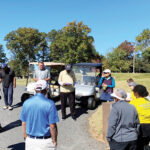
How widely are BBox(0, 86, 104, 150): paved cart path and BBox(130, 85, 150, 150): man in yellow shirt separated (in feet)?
3.75

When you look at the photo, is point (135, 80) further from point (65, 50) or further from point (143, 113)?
point (65, 50)

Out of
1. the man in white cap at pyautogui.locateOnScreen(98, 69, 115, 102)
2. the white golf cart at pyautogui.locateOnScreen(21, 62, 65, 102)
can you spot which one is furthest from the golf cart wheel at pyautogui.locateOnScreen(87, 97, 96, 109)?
the white golf cart at pyautogui.locateOnScreen(21, 62, 65, 102)

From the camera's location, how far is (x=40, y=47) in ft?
140

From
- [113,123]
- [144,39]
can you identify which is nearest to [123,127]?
[113,123]

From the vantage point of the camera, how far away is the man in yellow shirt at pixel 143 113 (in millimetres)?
3072

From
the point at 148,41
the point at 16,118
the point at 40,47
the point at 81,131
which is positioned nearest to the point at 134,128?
the point at 81,131

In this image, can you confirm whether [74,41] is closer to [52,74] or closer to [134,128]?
[52,74]

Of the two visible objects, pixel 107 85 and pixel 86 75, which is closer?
pixel 107 85

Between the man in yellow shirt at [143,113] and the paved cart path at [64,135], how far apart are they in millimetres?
1142

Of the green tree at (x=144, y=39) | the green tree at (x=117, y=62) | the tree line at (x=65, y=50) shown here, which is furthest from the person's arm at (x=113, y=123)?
the green tree at (x=117, y=62)

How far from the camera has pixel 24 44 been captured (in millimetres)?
40844

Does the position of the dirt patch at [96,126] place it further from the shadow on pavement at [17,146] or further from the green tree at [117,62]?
the green tree at [117,62]

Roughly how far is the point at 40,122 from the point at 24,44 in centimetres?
4079

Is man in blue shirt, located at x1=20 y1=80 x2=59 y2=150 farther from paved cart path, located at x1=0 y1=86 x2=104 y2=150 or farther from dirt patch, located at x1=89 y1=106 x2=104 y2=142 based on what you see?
dirt patch, located at x1=89 y1=106 x2=104 y2=142
